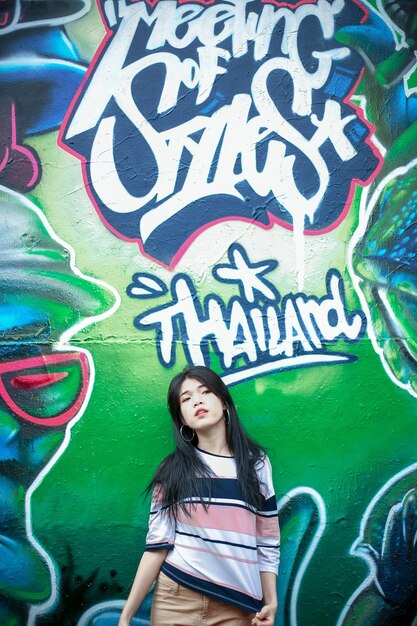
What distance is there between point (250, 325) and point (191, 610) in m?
1.62

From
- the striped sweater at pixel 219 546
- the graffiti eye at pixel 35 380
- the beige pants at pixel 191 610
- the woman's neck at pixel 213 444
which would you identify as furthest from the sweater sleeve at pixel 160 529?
the graffiti eye at pixel 35 380

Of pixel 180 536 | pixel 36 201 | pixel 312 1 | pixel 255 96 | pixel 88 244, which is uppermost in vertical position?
pixel 312 1

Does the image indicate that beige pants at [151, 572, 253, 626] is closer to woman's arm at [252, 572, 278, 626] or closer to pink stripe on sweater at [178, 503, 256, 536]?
woman's arm at [252, 572, 278, 626]

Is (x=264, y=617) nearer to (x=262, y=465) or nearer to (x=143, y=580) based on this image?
(x=143, y=580)

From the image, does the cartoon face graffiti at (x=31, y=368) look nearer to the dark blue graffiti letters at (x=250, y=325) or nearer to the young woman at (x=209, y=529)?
the dark blue graffiti letters at (x=250, y=325)

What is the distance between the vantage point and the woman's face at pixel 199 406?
120 inches

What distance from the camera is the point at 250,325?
375cm

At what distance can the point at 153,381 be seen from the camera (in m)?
3.70

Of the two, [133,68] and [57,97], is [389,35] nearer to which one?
[133,68]

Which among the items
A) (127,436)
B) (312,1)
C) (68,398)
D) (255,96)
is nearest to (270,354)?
(127,436)

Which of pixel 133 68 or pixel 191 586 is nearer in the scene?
pixel 191 586

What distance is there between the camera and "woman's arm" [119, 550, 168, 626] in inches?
110

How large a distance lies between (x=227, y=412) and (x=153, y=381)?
25.6 inches

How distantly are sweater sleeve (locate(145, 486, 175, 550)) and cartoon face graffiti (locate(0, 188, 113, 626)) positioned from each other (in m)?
0.97
